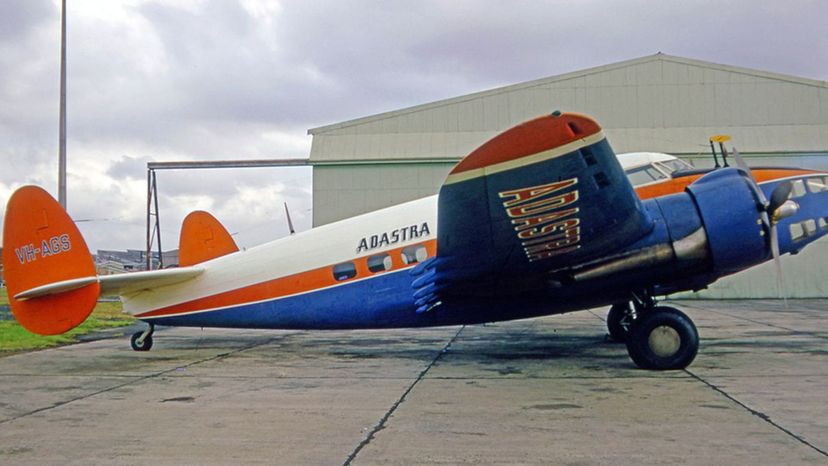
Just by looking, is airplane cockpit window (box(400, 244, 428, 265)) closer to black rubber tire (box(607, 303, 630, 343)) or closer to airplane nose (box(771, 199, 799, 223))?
black rubber tire (box(607, 303, 630, 343))

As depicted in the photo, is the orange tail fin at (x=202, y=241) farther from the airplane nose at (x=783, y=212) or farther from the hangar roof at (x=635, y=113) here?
the hangar roof at (x=635, y=113)

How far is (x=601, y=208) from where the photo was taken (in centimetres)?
735

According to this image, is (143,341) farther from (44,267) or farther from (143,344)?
(44,267)

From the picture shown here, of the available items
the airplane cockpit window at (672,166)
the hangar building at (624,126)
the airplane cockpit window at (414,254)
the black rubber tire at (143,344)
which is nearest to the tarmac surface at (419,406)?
the black rubber tire at (143,344)

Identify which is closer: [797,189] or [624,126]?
[797,189]

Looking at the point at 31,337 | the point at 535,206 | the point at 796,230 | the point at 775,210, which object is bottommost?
the point at 31,337

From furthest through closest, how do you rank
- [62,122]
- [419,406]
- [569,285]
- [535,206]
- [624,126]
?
1. [624,126]
2. [62,122]
3. [569,285]
4. [535,206]
5. [419,406]

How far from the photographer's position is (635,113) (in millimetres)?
28391

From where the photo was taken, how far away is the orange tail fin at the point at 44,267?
9703 millimetres

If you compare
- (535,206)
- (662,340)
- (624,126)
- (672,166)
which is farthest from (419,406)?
(624,126)

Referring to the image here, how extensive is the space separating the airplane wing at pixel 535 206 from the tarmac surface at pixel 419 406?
58.7 inches

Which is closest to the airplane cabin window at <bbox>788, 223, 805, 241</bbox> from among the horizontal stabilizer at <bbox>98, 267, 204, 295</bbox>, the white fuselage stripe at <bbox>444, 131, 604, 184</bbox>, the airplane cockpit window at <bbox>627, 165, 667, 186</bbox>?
the airplane cockpit window at <bbox>627, 165, 667, 186</bbox>

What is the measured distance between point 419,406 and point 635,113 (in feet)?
80.8

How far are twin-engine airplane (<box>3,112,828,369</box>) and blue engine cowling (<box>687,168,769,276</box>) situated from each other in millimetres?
17
